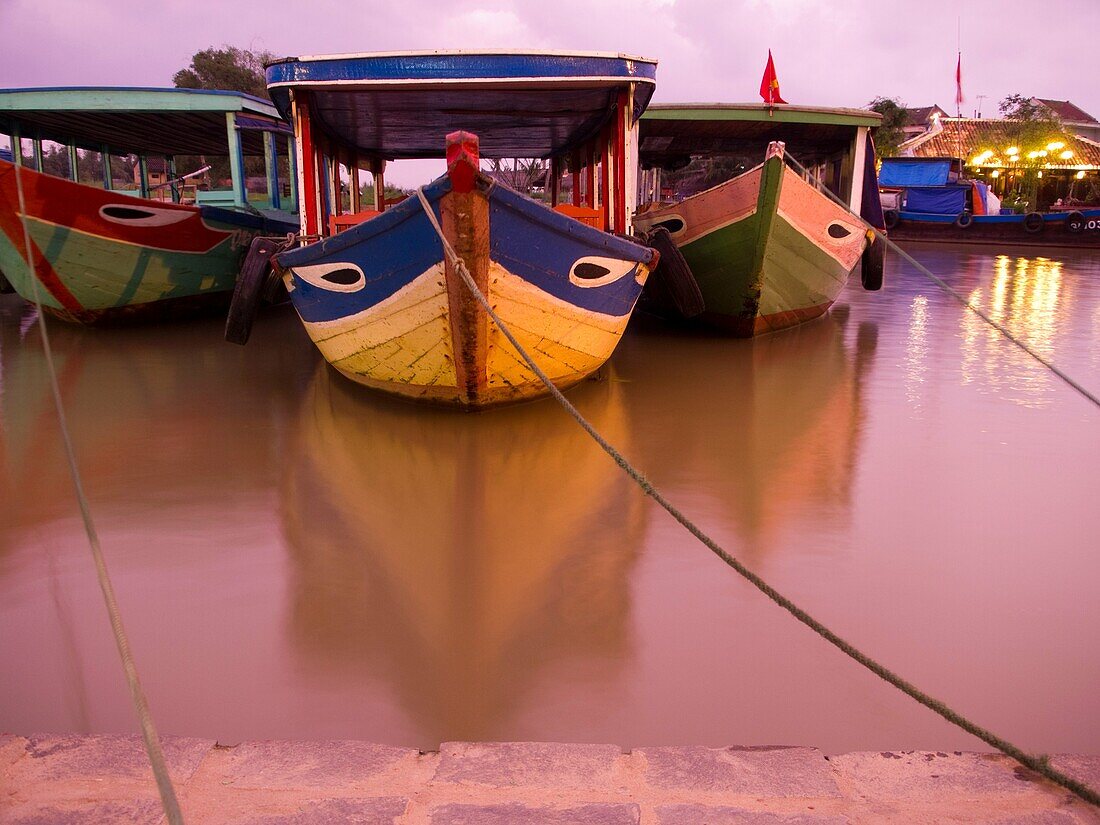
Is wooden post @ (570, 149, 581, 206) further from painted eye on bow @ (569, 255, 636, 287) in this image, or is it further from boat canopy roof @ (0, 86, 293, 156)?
boat canopy roof @ (0, 86, 293, 156)

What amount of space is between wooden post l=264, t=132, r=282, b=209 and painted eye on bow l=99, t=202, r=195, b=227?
65.7 inches

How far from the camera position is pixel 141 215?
7160mm

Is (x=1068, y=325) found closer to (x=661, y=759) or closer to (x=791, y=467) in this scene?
(x=791, y=467)

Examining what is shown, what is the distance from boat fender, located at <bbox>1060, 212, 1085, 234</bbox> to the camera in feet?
62.4

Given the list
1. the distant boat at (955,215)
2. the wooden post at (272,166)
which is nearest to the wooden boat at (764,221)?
the wooden post at (272,166)

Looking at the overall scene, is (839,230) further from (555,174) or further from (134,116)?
(134,116)

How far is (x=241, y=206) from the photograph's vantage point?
8.81 meters

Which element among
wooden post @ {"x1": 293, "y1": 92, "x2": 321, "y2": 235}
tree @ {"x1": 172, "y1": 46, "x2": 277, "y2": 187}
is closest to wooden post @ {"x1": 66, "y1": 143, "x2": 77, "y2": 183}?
wooden post @ {"x1": 293, "y1": 92, "x2": 321, "y2": 235}

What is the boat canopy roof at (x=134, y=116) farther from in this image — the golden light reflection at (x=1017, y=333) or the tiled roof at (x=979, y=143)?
the tiled roof at (x=979, y=143)

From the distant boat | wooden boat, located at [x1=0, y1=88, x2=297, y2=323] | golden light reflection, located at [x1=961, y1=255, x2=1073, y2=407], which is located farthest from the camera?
the distant boat

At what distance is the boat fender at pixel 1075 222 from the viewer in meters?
19.0

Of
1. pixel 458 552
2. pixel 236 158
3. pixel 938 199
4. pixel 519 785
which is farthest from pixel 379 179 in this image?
pixel 938 199

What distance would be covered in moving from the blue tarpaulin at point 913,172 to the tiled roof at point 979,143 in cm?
539

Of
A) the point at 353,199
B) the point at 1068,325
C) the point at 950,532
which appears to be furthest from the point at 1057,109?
the point at 950,532
